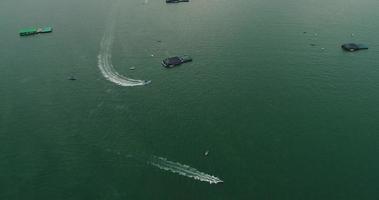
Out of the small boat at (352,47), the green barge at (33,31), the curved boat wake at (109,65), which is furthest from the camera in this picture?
the green barge at (33,31)

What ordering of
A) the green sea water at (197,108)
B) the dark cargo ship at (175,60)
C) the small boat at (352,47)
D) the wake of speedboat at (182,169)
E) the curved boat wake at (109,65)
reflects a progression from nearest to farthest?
the wake of speedboat at (182,169), the green sea water at (197,108), the curved boat wake at (109,65), the dark cargo ship at (175,60), the small boat at (352,47)

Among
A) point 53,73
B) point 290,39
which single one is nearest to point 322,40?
point 290,39

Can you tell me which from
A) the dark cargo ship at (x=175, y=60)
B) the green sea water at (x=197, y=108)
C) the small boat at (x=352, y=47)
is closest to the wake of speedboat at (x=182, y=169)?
the green sea water at (x=197, y=108)

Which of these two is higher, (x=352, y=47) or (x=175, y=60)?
(x=352, y=47)

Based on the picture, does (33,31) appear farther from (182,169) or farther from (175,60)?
(182,169)

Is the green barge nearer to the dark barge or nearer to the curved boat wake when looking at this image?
the curved boat wake

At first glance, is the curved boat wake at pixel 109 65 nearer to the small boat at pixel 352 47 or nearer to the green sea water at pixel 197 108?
the green sea water at pixel 197 108

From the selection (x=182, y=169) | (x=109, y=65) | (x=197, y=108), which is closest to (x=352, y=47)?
(x=197, y=108)
